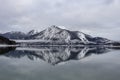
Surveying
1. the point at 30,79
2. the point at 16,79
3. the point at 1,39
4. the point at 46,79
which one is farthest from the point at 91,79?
the point at 1,39

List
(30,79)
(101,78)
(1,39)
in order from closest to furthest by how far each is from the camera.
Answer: (30,79) < (101,78) < (1,39)

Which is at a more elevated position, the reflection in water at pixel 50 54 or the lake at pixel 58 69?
the reflection in water at pixel 50 54

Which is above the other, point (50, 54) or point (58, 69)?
point (50, 54)

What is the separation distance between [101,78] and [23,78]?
29.2 feet

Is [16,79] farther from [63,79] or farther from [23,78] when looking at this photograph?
[63,79]

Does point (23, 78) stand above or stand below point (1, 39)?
below

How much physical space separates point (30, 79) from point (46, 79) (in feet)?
5.76

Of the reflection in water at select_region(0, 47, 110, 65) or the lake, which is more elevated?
the reflection in water at select_region(0, 47, 110, 65)

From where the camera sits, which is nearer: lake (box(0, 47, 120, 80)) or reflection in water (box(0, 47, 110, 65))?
lake (box(0, 47, 120, 80))

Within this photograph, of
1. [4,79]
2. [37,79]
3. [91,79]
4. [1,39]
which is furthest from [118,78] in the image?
[1,39]

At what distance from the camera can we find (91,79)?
885 inches

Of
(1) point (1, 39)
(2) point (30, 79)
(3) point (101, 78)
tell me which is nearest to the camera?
(2) point (30, 79)

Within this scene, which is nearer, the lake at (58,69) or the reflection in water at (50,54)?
the lake at (58,69)

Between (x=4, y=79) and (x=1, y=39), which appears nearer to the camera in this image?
(x=4, y=79)
